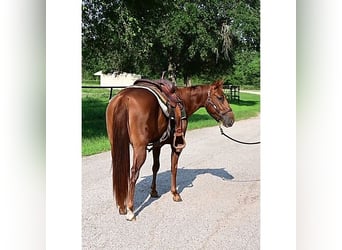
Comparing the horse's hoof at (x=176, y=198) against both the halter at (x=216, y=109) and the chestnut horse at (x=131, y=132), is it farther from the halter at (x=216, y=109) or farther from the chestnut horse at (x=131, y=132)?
the halter at (x=216, y=109)

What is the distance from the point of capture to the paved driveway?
193 centimetres

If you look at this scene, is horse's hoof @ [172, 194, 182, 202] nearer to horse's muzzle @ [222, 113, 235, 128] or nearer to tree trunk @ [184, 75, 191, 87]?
horse's muzzle @ [222, 113, 235, 128]

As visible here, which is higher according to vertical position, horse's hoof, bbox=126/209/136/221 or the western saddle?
the western saddle

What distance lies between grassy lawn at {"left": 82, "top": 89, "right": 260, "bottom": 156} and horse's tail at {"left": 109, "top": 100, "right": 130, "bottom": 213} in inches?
2.0

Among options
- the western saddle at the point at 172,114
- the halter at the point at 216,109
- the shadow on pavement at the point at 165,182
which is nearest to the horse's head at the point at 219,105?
the halter at the point at 216,109

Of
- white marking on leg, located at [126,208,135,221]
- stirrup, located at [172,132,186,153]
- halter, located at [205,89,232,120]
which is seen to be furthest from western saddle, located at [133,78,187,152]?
white marking on leg, located at [126,208,135,221]

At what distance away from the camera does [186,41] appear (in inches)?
78.3

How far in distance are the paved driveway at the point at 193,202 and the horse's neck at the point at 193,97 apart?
0.37ft

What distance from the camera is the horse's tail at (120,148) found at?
1.91 metres

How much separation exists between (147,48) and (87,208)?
735 millimetres

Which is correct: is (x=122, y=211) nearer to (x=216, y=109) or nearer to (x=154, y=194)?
(x=154, y=194)
